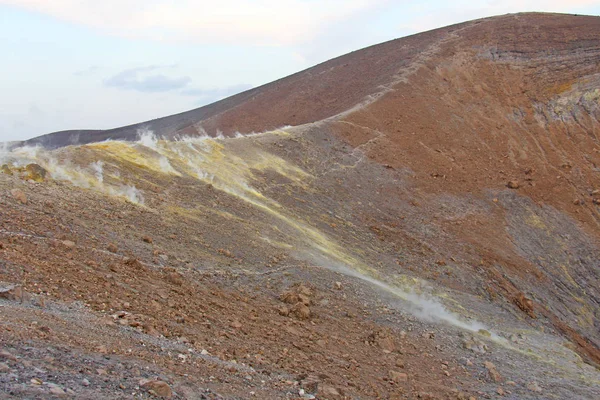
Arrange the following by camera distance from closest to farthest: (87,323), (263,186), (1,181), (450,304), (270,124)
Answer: (87,323), (1,181), (450,304), (263,186), (270,124)

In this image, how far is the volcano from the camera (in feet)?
21.7

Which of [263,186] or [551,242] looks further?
[551,242]

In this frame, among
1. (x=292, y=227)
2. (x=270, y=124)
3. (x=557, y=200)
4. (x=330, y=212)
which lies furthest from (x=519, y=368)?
(x=270, y=124)

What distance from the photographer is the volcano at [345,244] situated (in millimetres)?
6621

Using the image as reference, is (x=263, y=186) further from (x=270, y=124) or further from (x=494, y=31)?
(x=494, y=31)

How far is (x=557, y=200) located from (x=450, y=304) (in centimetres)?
1003

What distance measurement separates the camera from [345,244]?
14.2 m

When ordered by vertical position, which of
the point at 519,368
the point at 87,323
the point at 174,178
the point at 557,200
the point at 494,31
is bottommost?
the point at 519,368

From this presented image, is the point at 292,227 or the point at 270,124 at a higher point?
the point at 270,124

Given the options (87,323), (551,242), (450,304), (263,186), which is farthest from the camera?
(551,242)

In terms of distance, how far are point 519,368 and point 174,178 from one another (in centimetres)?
833

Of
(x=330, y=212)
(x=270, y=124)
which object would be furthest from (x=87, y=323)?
(x=270, y=124)

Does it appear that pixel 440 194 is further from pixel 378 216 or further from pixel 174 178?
pixel 174 178

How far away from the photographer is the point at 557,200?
20500 mm
